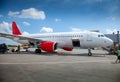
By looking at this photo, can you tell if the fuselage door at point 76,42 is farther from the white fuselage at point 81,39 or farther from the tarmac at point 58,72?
the tarmac at point 58,72

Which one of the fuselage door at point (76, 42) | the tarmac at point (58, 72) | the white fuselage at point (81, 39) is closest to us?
the tarmac at point (58, 72)

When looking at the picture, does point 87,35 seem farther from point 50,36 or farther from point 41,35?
point 41,35

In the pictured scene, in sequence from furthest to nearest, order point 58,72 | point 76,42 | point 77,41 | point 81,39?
point 76,42, point 77,41, point 81,39, point 58,72

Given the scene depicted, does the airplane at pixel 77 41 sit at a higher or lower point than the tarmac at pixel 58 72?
higher

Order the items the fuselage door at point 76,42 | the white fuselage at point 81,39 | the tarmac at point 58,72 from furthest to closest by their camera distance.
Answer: the fuselage door at point 76,42 → the white fuselage at point 81,39 → the tarmac at point 58,72

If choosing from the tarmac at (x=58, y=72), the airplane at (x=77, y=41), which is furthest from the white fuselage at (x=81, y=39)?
the tarmac at (x=58, y=72)

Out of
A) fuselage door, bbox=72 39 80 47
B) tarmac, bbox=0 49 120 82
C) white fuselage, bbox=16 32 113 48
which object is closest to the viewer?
tarmac, bbox=0 49 120 82

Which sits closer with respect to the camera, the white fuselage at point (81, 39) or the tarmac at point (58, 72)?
the tarmac at point (58, 72)

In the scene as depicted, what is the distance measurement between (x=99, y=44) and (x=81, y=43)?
245cm

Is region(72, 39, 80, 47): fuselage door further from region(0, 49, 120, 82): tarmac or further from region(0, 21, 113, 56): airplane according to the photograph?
region(0, 49, 120, 82): tarmac

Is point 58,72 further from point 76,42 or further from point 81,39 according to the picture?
point 76,42

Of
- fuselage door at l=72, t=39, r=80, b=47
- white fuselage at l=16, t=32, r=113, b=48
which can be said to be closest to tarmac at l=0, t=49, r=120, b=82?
white fuselage at l=16, t=32, r=113, b=48

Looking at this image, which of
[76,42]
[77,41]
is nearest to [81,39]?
[77,41]

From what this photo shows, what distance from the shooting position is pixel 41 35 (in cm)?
2791
